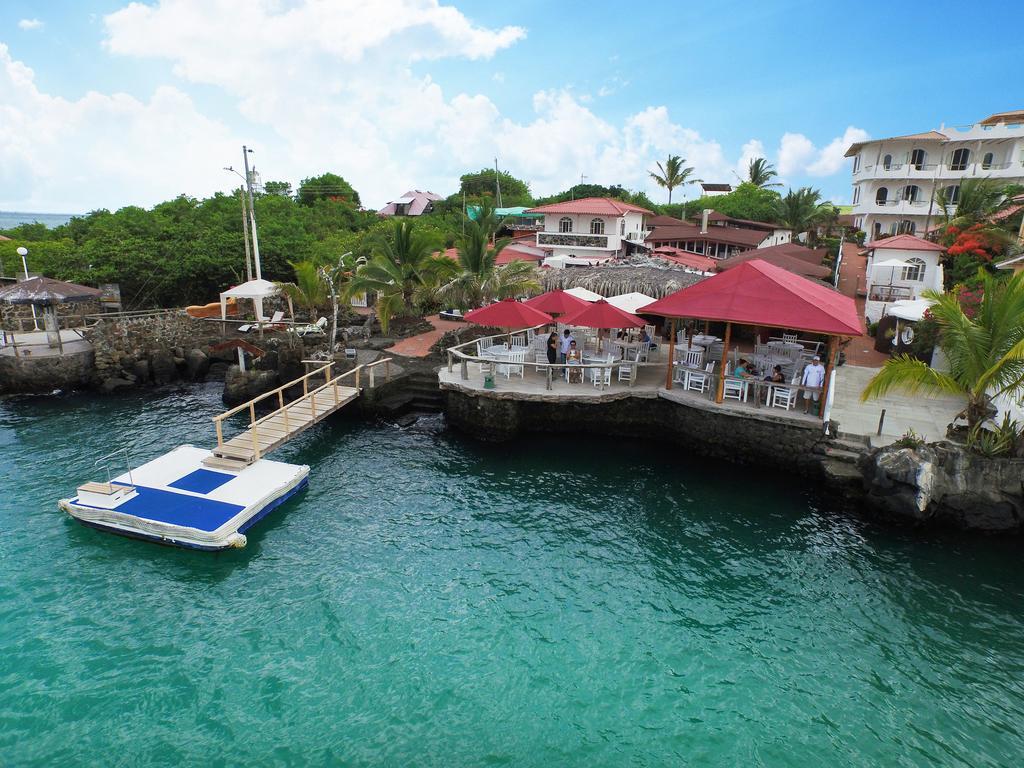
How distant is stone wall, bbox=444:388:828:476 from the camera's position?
1599cm

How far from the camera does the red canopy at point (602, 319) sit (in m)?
17.6

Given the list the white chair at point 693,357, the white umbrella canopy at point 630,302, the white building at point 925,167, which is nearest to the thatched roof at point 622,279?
the white umbrella canopy at point 630,302

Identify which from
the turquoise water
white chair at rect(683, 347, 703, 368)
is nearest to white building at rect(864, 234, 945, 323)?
white chair at rect(683, 347, 703, 368)

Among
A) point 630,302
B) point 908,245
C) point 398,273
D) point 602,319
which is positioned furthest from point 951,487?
point 398,273

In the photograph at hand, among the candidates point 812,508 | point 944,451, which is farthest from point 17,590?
point 944,451

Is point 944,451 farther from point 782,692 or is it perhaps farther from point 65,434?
point 65,434

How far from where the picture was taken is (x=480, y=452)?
18.1 metres

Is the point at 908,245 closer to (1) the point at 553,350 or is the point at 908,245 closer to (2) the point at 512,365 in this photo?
(1) the point at 553,350

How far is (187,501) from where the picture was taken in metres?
13.7

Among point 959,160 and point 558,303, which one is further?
point 959,160

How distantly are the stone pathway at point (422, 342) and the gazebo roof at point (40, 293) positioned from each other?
44.6 feet

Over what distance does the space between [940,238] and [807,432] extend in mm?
26001

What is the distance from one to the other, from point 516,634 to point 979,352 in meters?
12.2

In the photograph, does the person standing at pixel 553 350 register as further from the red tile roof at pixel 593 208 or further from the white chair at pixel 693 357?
the red tile roof at pixel 593 208
